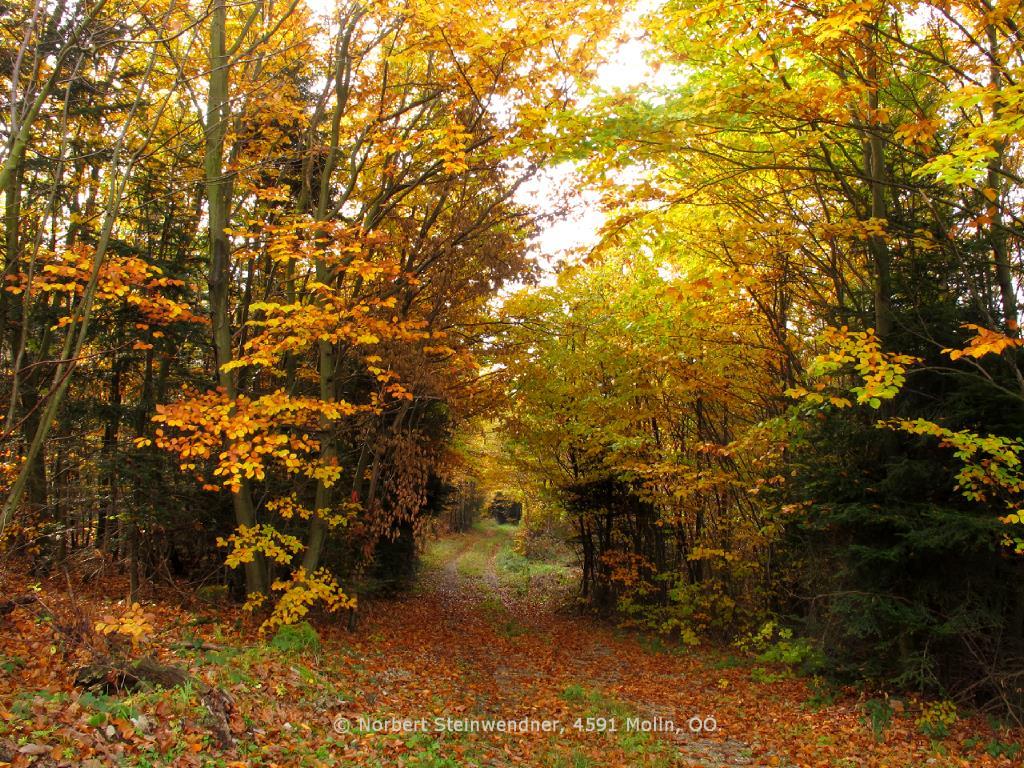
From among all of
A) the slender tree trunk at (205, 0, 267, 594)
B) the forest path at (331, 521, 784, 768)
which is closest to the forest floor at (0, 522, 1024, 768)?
the forest path at (331, 521, 784, 768)

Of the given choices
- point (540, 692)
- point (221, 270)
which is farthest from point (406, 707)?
point (221, 270)

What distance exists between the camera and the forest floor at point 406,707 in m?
4.84

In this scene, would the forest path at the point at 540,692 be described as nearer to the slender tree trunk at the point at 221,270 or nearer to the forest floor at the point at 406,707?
the forest floor at the point at 406,707

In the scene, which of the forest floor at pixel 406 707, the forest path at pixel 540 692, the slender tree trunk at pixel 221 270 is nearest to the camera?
the forest floor at pixel 406 707

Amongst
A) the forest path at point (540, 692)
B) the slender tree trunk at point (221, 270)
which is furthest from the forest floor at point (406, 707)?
the slender tree trunk at point (221, 270)

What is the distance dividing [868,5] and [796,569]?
387 inches

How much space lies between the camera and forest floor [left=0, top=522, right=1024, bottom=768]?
4.84 meters

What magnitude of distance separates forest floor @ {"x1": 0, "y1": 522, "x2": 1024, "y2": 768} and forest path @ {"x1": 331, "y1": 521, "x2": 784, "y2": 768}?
4cm

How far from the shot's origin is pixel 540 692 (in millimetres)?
9172

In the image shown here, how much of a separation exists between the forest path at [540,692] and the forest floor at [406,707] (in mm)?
40

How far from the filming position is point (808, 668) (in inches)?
367

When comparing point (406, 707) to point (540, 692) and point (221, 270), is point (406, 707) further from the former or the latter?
point (221, 270)

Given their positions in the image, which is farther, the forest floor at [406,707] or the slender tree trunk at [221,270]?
the slender tree trunk at [221,270]

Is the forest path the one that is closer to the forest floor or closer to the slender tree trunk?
the forest floor
